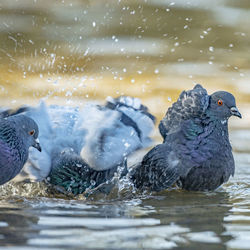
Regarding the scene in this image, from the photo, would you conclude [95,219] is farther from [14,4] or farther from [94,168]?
[14,4]

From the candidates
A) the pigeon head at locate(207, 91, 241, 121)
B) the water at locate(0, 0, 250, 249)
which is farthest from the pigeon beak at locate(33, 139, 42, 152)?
the pigeon head at locate(207, 91, 241, 121)

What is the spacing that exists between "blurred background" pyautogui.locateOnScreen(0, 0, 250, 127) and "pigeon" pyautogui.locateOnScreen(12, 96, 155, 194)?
286 centimetres

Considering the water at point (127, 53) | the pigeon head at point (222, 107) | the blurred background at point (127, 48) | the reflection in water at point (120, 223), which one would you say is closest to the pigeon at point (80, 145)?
the water at point (127, 53)

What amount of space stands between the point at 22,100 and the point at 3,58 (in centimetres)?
140

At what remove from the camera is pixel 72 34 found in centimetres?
1087

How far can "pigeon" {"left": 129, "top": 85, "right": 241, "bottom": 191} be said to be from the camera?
5.82m

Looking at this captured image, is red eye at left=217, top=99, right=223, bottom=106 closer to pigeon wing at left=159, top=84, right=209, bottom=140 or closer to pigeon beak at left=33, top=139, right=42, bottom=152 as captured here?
pigeon wing at left=159, top=84, right=209, bottom=140

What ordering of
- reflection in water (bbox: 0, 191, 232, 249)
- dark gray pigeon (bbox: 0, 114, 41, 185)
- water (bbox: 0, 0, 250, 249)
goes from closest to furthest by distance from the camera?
reflection in water (bbox: 0, 191, 232, 249) → dark gray pigeon (bbox: 0, 114, 41, 185) → water (bbox: 0, 0, 250, 249)

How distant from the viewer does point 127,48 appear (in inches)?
423

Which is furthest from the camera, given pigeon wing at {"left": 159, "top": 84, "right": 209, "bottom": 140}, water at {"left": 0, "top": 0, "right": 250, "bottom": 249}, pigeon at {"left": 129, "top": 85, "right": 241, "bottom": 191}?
water at {"left": 0, "top": 0, "right": 250, "bottom": 249}

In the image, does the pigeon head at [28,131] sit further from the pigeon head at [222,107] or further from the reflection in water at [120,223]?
the pigeon head at [222,107]

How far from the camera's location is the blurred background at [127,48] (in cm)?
976

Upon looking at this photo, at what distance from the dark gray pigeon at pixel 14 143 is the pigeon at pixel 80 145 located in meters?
0.32

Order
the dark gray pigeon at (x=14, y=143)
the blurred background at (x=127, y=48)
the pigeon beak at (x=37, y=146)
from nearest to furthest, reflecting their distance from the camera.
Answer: the dark gray pigeon at (x=14, y=143) < the pigeon beak at (x=37, y=146) < the blurred background at (x=127, y=48)
